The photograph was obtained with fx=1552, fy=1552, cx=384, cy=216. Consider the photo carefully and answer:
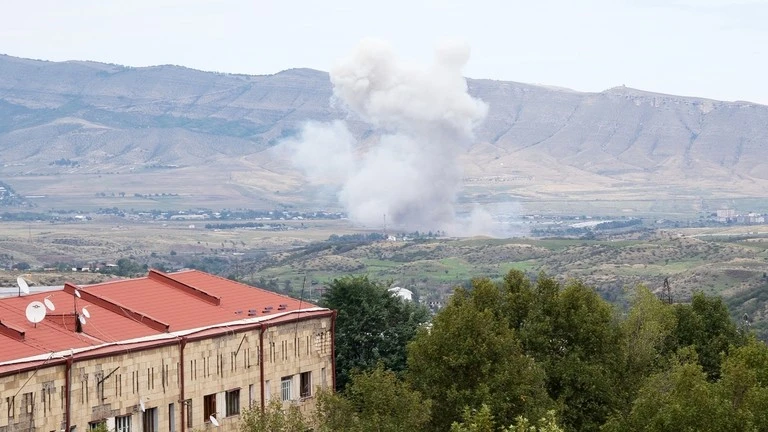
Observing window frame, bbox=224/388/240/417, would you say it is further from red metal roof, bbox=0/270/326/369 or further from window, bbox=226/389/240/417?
red metal roof, bbox=0/270/326/369

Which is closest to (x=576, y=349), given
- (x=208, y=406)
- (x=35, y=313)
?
(x=208, y=406)

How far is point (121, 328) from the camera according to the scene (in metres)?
46.3

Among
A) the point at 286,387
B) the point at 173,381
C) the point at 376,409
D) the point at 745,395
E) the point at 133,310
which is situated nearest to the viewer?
the point at 376,409

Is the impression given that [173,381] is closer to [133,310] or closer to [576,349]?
[133,310]

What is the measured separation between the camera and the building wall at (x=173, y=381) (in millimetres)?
40500

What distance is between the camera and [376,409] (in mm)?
42125

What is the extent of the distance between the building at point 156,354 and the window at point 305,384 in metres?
0.03

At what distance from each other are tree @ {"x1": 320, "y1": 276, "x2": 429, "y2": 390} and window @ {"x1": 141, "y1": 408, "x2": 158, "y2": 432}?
16536mm

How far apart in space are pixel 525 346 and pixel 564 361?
150 cm

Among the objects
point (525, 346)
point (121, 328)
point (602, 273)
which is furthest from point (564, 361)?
point (602, 273)

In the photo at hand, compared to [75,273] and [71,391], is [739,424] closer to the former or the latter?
[71,391]

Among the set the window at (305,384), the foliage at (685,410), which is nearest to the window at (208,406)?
the window at (305,384)

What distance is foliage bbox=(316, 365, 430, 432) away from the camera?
136ft

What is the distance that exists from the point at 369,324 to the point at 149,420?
62.4ft
